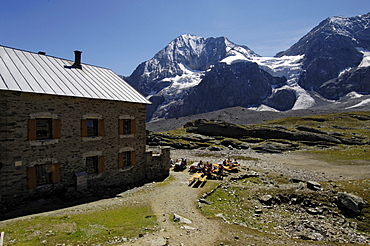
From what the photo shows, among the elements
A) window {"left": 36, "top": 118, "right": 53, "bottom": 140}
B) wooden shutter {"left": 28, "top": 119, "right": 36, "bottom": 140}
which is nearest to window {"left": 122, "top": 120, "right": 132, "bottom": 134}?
window {"left": 36, "top": 118, "right": 53, "bottom": 140}

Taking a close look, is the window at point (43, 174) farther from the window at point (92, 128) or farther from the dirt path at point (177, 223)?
the dirt path at point (177, 223)

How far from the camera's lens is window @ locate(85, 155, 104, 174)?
20094 millimetres

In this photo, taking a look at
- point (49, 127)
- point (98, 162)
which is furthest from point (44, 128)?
point (98, 162)

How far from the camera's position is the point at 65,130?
59.2ft

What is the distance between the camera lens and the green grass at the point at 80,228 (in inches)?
398

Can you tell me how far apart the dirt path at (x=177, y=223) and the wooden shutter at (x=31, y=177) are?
8.09 m

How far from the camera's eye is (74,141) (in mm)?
18625

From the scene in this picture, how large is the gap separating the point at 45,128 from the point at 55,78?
436 cm

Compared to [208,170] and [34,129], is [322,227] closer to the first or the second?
[208,170]

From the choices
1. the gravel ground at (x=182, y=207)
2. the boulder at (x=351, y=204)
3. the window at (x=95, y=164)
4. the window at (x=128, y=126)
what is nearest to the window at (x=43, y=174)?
the window at (x=95, y=164)

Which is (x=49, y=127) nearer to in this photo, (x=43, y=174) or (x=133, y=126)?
(x=43, y=174)

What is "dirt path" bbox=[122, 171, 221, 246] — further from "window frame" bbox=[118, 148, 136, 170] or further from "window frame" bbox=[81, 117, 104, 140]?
"window frame" bbox=[81, 117, 104, 140]

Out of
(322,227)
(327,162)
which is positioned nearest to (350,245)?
(322,227)

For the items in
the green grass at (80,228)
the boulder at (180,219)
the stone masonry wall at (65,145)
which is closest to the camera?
the green grass at (80,228)
